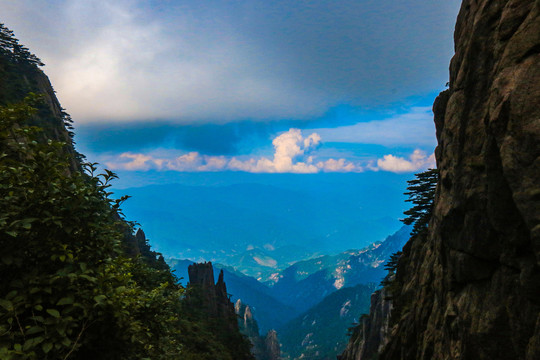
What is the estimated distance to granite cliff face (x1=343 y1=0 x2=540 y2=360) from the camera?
8.72 m

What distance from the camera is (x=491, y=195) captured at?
1068 cm

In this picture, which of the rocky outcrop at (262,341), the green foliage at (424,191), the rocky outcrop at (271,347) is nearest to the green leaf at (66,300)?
the green foliage at (424,191)

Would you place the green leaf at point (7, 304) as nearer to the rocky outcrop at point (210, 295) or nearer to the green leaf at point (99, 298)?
the green leaf at point (99, 298)

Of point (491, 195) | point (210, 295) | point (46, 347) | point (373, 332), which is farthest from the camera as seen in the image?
point (210, 295)

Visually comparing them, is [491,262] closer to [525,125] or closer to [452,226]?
[452,226]

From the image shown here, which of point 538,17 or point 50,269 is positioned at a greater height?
point 538,17

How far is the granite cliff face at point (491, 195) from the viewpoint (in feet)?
28.6

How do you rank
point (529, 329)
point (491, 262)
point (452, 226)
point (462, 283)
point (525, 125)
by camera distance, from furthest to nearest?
point (452, 226) < point (462, 283) < point (491, 262) < point (529, 329) < point (525, 125)

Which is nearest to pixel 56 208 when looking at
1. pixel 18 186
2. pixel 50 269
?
pixel 18 186

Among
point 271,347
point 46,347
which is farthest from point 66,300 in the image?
point 271,347

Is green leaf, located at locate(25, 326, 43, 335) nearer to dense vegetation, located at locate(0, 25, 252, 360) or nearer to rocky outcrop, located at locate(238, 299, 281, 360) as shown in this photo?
dense vegetation, located at locate(0, 25, 252, 360)

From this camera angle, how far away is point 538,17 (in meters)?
8.81

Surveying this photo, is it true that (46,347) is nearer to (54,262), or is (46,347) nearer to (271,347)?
(54,262)

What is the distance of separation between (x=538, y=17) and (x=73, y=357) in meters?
15.0
